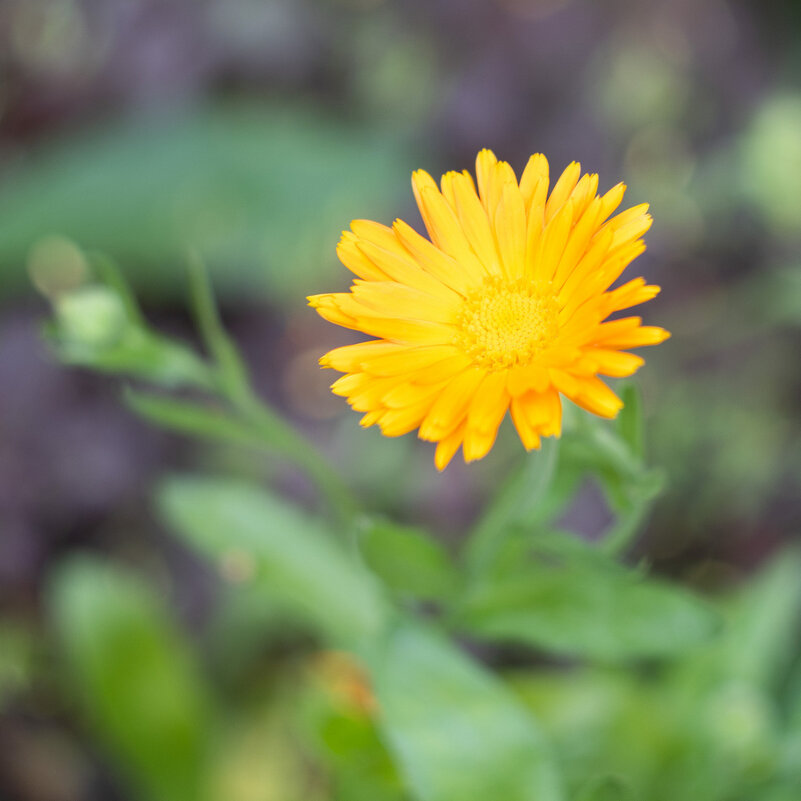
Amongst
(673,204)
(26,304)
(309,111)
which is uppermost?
(309,111)

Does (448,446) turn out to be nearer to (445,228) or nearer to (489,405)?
(489,405)

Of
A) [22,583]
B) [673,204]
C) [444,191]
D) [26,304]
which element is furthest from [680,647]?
[26,304]

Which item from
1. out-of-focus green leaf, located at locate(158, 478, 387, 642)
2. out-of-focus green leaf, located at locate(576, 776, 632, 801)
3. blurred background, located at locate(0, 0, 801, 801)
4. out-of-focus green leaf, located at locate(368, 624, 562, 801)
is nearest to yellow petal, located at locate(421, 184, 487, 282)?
out-of-focus green leaf, located at locate(368, 624, 562, 801)

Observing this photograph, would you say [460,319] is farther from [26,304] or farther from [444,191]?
[26,304]

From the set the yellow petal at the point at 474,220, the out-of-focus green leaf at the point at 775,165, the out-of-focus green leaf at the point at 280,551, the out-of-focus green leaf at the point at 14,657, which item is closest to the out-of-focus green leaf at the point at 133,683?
the out-of-focus green leaf at the point at 14,657

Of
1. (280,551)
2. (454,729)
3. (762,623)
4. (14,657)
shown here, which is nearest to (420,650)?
(454,729)

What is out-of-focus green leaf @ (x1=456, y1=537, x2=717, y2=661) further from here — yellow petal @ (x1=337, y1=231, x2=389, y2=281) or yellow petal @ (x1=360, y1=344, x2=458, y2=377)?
yellow petal @ (x1=337, y1=231, x2=389, y2=281)
